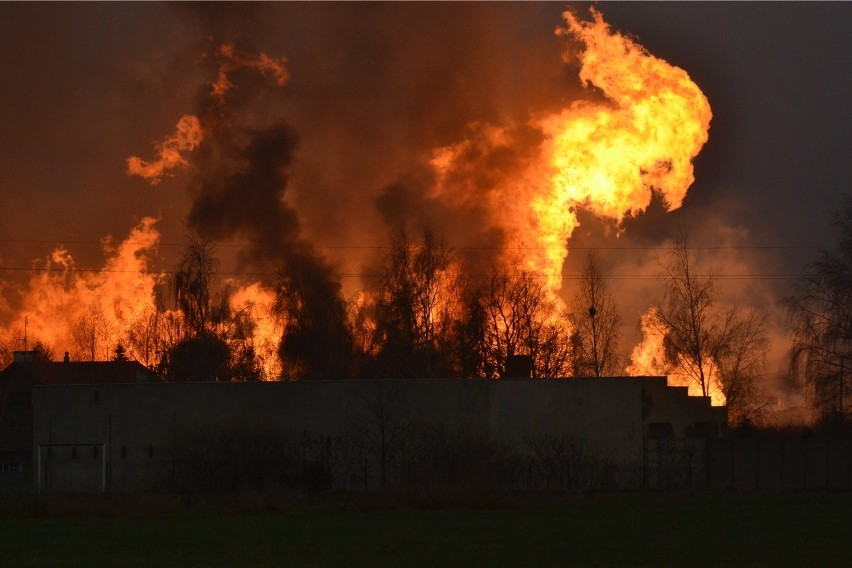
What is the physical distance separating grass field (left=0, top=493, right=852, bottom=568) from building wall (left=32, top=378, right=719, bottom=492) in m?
8.93

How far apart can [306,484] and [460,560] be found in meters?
21.6

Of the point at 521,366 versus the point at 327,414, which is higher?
the point at 521,366

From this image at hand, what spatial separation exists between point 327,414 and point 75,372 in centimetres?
3633

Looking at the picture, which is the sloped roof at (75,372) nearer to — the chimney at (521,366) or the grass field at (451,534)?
the chimney at (521,366)

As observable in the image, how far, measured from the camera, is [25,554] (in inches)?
1060

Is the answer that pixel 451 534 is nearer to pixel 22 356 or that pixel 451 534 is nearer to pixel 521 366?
pixel 521 366

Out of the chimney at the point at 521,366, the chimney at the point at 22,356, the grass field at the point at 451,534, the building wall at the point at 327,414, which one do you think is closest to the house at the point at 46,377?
the chimney at the point at 22,356

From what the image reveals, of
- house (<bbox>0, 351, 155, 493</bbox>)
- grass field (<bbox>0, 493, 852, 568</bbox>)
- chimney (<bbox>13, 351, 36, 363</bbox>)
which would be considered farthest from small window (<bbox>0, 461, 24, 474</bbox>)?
grass field (<bbox>0, 493, 852, 568</bbox>)

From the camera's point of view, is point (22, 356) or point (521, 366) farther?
point (22, 356)

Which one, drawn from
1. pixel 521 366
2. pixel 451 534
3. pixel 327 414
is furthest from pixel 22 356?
pixel 451 534

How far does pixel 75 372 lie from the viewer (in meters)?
82.8

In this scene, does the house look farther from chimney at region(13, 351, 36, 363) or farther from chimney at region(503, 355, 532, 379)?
chimney at region(503, 355, 532, 379)

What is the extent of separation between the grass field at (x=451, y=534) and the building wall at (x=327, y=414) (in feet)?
29.3

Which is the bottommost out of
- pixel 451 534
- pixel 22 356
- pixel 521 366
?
pixel 451 534
